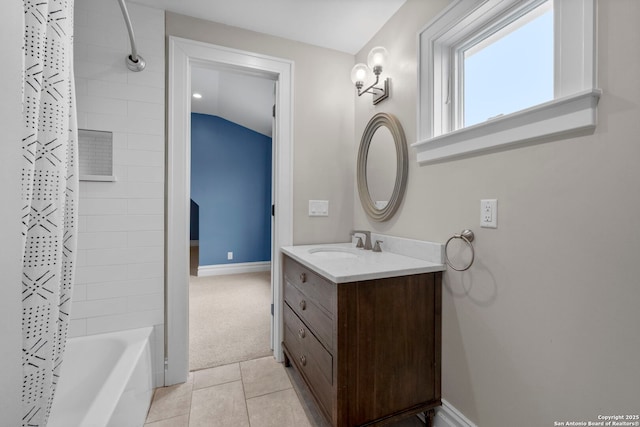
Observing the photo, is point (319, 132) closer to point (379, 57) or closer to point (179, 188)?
point (379, 57)

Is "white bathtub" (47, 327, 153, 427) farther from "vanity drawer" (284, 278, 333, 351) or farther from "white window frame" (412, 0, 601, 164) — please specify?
"white window frame" (412, 0, 601, 164)

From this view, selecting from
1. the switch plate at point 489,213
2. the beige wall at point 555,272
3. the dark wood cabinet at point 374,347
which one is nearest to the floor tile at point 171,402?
the dark wood cabinet at point 374,347

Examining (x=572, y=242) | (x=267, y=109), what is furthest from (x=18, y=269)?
(x=267, y=109)

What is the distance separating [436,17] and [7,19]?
1642mm

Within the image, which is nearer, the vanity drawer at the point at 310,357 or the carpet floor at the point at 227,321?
the vanity drawer at the point at 310,357

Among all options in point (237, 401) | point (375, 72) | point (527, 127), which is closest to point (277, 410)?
point (237, 401)

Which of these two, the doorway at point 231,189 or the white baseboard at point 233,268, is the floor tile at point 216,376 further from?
the white baseboard at point 233,268

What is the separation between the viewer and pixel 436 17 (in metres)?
1.39

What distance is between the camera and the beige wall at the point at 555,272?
78 centimetres

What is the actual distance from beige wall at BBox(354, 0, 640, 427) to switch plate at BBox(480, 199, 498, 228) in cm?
2

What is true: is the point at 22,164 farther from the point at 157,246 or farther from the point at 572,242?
the point at 572,242

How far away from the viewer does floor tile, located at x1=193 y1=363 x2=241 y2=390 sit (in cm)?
170

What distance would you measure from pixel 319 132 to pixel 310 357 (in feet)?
5.13

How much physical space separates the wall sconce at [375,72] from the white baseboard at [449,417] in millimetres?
1823
